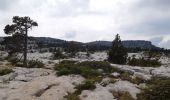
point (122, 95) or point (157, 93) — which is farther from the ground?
point (157, 93)

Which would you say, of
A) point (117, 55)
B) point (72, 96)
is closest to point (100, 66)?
point (72, 96)

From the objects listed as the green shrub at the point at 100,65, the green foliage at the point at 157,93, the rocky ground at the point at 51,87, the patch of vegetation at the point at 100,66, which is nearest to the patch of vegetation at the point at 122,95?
the rocky ground at the point at 51,87

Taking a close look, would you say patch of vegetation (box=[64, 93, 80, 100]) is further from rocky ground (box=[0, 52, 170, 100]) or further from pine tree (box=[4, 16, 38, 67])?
pine tree (box=[4, 16, 38, 67])

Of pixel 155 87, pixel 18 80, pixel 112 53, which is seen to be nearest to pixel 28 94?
pixel 18 80

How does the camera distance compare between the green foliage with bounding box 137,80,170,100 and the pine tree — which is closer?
the green foliage with bounding box 137,80,170,100

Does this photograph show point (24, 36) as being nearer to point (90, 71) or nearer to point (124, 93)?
point (90, 71)

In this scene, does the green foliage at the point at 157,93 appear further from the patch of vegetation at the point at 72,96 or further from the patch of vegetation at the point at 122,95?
the patch of vegetation at the point at 72,96

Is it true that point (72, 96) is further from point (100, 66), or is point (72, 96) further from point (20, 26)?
point (20, 26)

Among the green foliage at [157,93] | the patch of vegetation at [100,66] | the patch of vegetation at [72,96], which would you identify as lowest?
the patch of vegetation at [72,96]

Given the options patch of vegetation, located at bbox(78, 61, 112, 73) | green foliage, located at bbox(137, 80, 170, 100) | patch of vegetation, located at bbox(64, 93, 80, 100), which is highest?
patch of vegetation, located at bbox(78, 61, 112, 73)

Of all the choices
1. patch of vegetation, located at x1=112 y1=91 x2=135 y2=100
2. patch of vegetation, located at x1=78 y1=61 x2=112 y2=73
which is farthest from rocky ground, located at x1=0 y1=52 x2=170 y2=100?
patch of vegetation, located at x1=78 y1=61 x2=112 y2=73

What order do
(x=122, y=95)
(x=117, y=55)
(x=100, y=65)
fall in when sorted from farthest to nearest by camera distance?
(x=117, y=55) → (x=100, y=65) → (x=122, y=95)

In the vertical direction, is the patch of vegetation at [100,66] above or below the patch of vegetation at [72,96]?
above

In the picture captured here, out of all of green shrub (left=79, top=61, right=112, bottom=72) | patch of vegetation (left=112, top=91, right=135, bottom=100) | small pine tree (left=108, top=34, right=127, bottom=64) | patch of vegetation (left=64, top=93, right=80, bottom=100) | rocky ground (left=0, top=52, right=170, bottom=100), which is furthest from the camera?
small pine tree (left=108, top=34, right=127, bottom=64)
